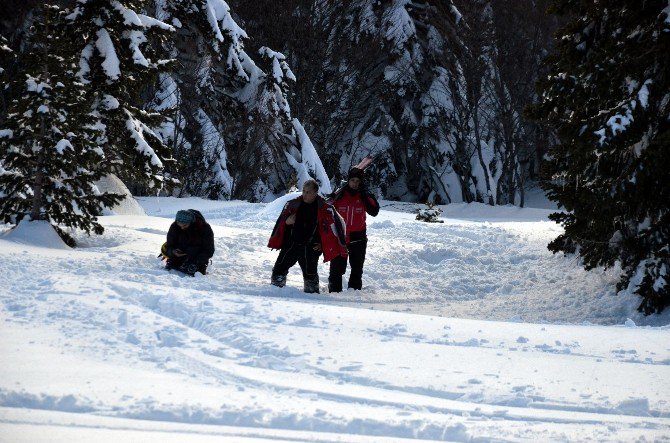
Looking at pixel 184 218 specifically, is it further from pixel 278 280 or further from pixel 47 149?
pixel 47 149

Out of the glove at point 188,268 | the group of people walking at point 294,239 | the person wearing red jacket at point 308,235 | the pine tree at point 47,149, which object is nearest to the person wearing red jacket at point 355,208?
the group of people walking at point 294,239

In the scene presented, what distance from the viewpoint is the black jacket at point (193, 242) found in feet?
33.8

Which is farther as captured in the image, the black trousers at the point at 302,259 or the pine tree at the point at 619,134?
the black trousers at the point at 302,259

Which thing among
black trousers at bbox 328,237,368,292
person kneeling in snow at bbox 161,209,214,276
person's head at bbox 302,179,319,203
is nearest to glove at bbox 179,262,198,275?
person kneeling in snow at bbox 161,209,214,276

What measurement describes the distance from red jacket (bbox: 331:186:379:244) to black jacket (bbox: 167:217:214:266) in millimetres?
1794

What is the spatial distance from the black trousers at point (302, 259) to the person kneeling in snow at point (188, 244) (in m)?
0.92

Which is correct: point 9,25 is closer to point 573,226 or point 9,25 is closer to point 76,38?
point 76,38

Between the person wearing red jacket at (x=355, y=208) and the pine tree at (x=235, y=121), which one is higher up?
the pine tree at (x=235, y=121)

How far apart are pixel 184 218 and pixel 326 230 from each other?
1.78 meters

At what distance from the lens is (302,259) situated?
10.3 m

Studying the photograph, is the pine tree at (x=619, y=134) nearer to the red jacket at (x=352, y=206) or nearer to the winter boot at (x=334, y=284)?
the red jacket at (x=352, y=206)

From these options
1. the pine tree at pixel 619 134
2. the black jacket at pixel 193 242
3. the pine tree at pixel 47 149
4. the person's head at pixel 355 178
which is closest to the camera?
the pine tree at pixel 619 134

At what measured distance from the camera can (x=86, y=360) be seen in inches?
216

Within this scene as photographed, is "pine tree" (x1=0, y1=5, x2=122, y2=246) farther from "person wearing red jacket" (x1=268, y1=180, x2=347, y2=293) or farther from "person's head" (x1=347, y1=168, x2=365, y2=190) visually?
"person's head" (x1=347, y1=168, x2=365, y2=190)
